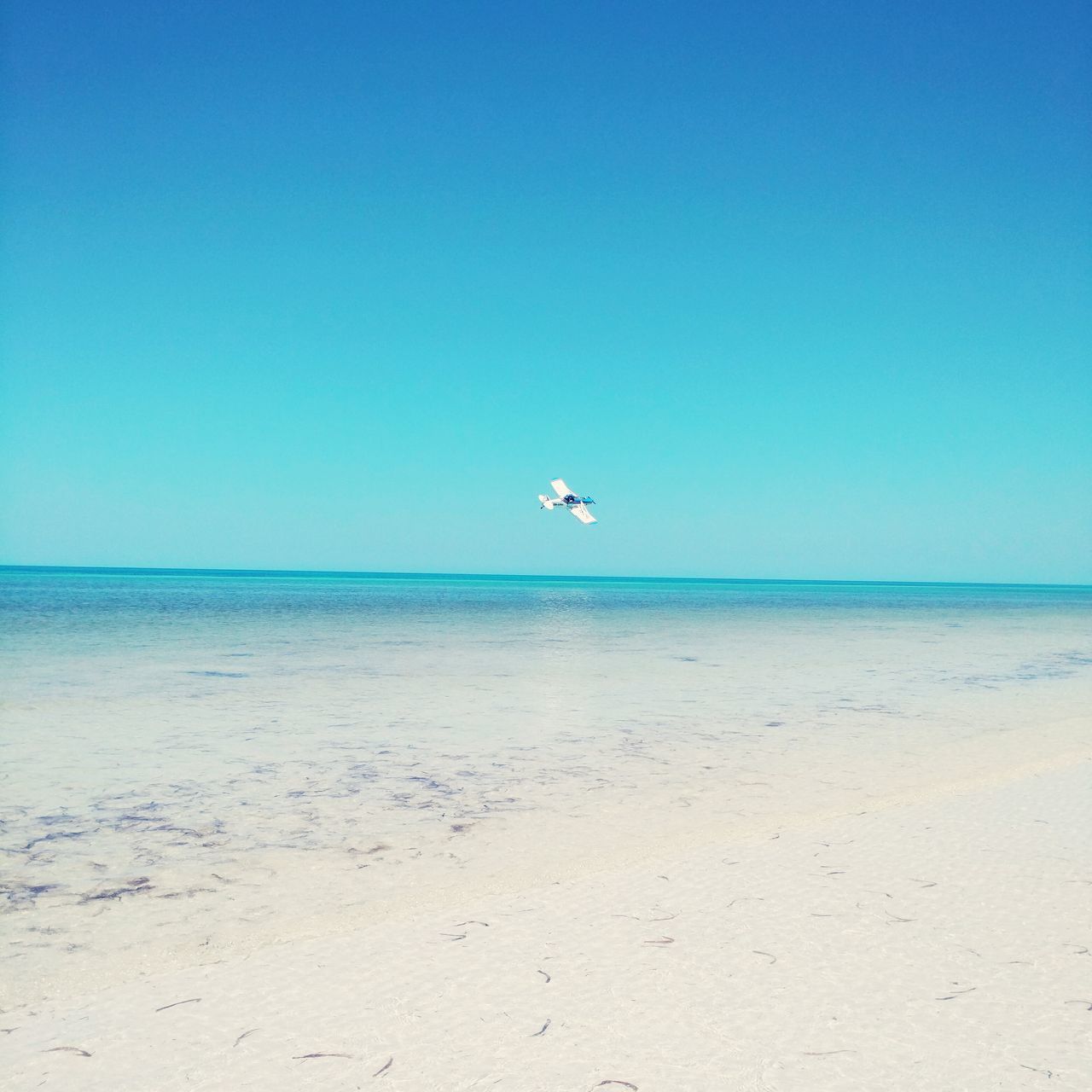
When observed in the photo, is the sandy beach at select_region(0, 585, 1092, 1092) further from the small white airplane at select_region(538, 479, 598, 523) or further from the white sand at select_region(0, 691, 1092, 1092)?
the small white airplane at select_region(538, 479, 598, 523)

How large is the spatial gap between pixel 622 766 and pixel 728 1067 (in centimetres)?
412

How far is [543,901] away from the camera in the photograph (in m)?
3.62

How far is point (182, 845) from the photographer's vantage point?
4426 mm

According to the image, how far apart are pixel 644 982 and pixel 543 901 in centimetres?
87

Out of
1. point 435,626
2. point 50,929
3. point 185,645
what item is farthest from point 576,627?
A: point 50,929

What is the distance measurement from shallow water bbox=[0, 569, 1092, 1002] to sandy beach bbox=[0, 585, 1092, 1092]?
0.04 m

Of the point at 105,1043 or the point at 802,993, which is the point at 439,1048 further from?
the point at 802,993

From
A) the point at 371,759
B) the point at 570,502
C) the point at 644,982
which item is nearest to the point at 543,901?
the point at 644,982

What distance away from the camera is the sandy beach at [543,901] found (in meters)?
2.43

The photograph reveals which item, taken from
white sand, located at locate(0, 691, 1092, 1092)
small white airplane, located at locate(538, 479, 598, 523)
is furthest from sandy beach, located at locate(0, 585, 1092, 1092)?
small white airplane, located at locate(538, 479, 598, 523)

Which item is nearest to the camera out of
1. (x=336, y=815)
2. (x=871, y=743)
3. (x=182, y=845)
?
(x=182, y=845)

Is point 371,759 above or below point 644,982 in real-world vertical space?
below

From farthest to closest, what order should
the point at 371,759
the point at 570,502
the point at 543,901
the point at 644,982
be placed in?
the point at 570,502, the point at 371,759, the point at 543,901, the point at 644,982

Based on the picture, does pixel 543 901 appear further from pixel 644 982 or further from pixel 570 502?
pixel 570 502
